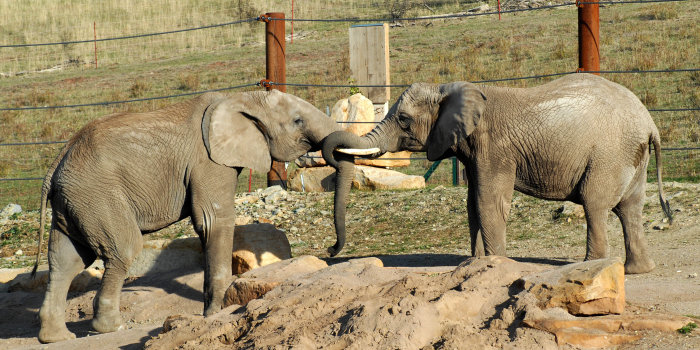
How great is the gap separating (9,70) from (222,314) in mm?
27307

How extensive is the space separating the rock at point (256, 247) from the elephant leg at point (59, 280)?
5.36ft

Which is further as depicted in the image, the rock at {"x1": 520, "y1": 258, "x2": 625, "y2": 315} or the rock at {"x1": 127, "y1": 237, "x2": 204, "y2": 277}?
the rock at {"x1": 127, "y1": 237, "x2": 204, "y2": 277}

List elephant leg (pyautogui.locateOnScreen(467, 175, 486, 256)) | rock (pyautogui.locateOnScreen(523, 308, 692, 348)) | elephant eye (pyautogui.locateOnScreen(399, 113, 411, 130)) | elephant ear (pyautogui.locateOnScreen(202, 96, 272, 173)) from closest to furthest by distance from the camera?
rock (pyautogui.locateOnScreen(523, 308, 692, 348))
elephant ear (pyautogui.locateOnScreen(202, 96, 272, 173))
elephant leg (pyautogui.locateOnScreen(467, 175, 486, 256))
elephant eye (pyautogui.locateOnScreen(399, 113, 411, 130))

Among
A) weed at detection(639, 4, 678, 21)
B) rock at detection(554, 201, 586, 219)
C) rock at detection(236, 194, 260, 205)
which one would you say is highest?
weed at detection(639, 4, 678, 21)

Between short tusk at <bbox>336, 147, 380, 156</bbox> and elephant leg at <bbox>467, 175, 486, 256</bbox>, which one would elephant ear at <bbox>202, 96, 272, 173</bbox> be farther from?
elephant leg at <bbox>467, 175, 486, 256</bbox>

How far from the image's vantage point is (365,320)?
498 centimetres

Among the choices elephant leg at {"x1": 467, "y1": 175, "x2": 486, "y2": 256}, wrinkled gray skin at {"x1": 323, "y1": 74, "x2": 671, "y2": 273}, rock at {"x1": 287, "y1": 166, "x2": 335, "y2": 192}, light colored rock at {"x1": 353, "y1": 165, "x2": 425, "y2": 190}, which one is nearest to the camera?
wrinkled gray skin at {"x1": 323, "y1": 74, "x2": 671, "y2": 273}

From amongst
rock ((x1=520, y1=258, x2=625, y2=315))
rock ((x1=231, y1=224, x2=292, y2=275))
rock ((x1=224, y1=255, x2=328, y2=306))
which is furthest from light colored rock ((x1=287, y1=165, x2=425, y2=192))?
rock ((x1=520, y1=258, x2=625, y2=315))

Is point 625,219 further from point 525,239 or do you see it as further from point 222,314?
point 222,314

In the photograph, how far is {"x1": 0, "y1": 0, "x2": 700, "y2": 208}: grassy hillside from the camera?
19.8m

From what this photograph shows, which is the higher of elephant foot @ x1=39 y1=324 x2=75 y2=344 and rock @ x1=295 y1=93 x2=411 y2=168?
rock @ x1=295 y1=93 x2=411 y2=168

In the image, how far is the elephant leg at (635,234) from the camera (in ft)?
25.6

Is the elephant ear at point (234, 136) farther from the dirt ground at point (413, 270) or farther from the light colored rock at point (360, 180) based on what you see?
the light colored rock at point (360, 180)

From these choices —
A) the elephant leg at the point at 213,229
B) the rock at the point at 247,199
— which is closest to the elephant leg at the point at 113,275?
the elephant leg at the point at 213,229
